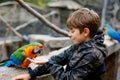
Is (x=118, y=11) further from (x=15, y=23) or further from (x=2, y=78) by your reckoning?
(x=2, y=78)

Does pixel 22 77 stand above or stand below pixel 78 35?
below

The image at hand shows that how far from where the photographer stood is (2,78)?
1.63 meters

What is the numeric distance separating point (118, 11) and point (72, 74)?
23.6ft

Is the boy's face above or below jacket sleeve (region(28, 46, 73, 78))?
above

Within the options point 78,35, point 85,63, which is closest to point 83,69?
point 85,63

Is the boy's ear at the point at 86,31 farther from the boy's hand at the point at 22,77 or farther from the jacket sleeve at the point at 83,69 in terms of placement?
the boy's hand at the point at 22,77

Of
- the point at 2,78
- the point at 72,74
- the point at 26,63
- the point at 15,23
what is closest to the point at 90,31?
the point at 72,74

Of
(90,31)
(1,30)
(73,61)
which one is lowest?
(1,30)

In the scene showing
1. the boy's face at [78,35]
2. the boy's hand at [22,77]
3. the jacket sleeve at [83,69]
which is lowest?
the boy's hand at [22,77]

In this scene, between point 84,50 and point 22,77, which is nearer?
point 84,50

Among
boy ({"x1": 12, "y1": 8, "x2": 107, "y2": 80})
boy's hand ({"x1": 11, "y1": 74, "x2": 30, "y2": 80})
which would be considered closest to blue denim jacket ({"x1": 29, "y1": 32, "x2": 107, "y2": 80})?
boy ({"x1": 12, "y1": 8, "x2": 107, "y2": 80})

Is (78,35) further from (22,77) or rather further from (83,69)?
(22,77)

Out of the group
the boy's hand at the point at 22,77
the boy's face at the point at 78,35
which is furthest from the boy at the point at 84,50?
the boy's hand at the point at 22,77

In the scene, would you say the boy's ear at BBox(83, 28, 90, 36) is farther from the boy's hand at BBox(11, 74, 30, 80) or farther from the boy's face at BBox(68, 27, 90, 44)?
the boy's hand at BBox(11, 74, 30, 80)
